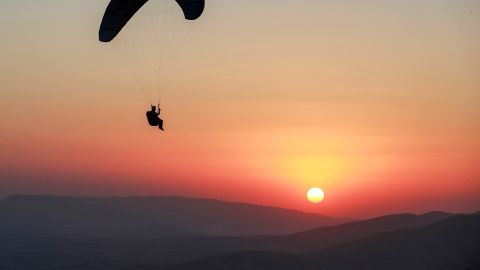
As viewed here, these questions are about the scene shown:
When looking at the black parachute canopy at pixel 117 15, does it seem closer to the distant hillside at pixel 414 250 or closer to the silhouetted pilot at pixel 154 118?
the silhouetted pilot at pixel 154 118

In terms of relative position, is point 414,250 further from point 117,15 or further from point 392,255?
point 117,15

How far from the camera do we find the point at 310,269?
151625mm

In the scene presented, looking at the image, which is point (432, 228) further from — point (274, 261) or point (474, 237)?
point (274, 261)

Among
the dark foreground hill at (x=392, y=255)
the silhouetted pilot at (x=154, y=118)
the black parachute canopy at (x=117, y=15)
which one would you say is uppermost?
the dark foreground hill at (x=392, y=255)

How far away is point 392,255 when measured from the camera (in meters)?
150

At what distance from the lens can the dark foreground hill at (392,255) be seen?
478 feet

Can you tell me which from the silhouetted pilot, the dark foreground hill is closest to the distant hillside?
the dark foreground hill

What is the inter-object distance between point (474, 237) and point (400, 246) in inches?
663

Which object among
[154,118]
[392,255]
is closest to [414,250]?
[392,255]

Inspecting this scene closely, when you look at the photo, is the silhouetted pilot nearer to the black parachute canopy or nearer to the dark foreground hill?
the black parachute canopy

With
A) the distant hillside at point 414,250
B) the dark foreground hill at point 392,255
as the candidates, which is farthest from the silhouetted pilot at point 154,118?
the distant hillside at point 414,250

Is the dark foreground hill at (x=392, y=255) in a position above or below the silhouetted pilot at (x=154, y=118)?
above

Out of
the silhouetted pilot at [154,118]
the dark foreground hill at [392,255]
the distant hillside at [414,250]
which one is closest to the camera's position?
the silhouetted pilot at [154,118]

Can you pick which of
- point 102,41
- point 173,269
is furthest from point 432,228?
point 102,41
